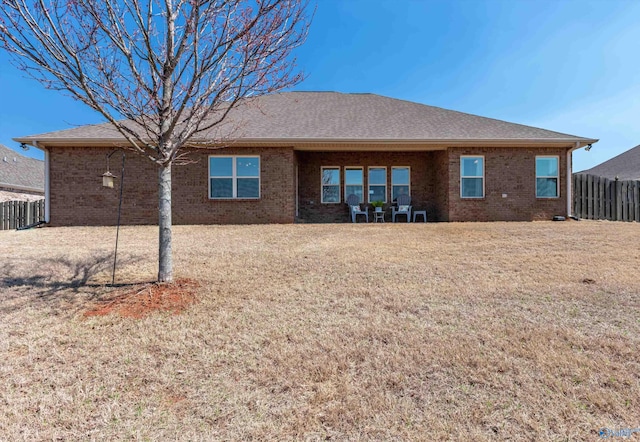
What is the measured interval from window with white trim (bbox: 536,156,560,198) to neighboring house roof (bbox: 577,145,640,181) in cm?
1312

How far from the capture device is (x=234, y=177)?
1098cm

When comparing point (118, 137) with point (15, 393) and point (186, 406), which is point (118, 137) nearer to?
point (15, 393)

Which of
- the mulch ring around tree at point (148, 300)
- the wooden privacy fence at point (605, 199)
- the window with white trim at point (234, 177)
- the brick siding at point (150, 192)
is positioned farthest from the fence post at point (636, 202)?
the mulch ring around tree at point (148, 300)

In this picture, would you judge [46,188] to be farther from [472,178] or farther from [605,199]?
[605,199]

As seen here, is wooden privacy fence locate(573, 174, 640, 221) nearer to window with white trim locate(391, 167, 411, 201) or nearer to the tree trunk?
window with white trim locate(391, 167, 411, 201)

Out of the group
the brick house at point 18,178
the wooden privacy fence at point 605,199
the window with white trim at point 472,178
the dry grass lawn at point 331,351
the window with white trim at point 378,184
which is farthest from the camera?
the brick house at point 18,178

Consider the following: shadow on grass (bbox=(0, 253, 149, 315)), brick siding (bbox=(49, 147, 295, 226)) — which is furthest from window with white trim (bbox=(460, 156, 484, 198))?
shadow on grass (bbox=(0, 253, 149, 315))

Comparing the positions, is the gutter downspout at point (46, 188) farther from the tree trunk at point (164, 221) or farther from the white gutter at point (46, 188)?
the tree trunk at point (164, 221)

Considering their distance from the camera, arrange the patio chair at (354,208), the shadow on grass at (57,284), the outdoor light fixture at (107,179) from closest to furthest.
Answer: the shadow on grass at (57,284) < the outdoor light fixture at (107,179) < the patio chair at (354,208)

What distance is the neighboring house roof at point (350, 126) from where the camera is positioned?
10492mm

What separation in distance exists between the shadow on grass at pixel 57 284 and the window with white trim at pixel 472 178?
10.3 m

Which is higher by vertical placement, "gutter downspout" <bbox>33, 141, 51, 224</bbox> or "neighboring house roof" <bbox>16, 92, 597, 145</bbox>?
"neighboring house roof" <bbox>16, 92, 597, 145</bbox>

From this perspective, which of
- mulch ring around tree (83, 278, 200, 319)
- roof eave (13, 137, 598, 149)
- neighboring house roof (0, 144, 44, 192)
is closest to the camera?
mulch ring around tree (83, 278, 200, 319)

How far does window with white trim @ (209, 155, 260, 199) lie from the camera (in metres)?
11.0
